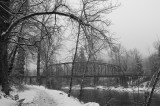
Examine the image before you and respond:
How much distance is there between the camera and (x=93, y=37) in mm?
8258

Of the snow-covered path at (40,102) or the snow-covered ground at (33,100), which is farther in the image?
the snow-covered path at (40,102)

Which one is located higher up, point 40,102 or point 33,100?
point 33,100

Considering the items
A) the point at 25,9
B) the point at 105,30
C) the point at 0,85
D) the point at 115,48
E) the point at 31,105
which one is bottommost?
the point at 31,105

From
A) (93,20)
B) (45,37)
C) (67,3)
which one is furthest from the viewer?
(45,37)

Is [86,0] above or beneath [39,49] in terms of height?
above

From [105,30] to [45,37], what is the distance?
3.45 meters

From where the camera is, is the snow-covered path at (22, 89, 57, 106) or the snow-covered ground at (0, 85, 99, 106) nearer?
the snow-covered ground at (0, 85, 99, 106)

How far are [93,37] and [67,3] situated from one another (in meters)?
2.32

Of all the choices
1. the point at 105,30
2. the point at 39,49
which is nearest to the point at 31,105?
the point at 39,49

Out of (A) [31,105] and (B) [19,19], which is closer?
(B) [19,19]

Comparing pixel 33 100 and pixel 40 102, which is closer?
pixel 33 100

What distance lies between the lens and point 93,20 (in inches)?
346

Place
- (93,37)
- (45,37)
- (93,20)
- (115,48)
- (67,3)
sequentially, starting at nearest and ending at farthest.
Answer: (115,48) < (93,37) < (93,20) < (67,3) < (45,37)

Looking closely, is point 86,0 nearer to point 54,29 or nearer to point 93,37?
point 54,29
